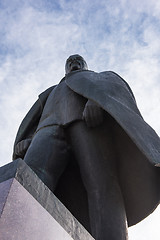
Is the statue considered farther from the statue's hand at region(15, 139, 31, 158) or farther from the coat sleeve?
the coat sleeve

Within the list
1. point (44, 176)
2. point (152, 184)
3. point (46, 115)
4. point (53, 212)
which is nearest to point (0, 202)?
point (53, 212)

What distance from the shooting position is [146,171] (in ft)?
11.1

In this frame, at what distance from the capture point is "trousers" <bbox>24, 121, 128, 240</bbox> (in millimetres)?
3021

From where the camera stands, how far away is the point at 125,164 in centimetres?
354

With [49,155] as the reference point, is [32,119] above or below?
above

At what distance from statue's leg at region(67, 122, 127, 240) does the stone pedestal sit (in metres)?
0.83

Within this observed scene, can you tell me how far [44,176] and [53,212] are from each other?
124cm

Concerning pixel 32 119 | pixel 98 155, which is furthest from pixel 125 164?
pixel 32 119

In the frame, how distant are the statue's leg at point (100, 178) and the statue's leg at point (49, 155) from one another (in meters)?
0.12

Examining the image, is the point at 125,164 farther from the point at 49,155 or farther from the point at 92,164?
the point at 49,155

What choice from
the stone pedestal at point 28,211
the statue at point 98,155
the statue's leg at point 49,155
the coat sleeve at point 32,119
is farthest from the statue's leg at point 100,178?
the coat sleeve at point 32,119

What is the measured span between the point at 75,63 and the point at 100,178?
84.7 inches

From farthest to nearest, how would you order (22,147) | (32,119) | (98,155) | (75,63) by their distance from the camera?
1. (75,63)
2. (32,119)
3. (22,147)
4. (98,155)

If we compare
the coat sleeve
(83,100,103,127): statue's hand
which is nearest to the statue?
(83,100,103,127): statue's hand
